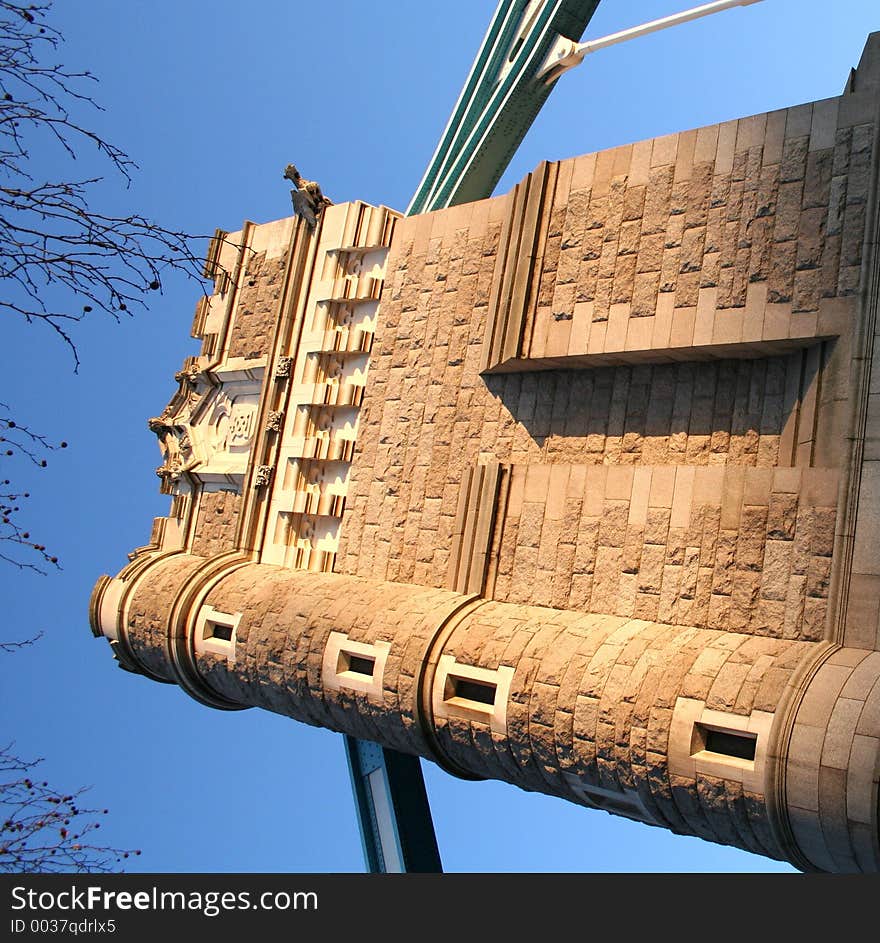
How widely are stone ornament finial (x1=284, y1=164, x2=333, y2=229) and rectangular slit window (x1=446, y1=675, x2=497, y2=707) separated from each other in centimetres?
935

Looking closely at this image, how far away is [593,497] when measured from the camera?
1476cm

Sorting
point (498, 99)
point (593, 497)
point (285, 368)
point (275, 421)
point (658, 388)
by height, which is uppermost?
point (498, 99)

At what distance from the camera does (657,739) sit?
12148mm

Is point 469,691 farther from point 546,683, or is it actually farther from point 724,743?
point 724,743

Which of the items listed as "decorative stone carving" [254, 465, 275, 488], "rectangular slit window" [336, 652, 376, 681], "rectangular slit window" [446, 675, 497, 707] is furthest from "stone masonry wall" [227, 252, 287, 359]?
"rectangular slit window" [446, 675, 497, 707]

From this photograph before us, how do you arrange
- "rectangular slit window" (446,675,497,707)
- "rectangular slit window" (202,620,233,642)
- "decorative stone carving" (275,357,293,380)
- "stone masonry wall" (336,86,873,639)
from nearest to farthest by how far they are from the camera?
"stone masonry wall" (336,86,873,639)
"rectangular slit window" (446,675,497,707)
"rectangular slit window" (202,620,233,642)
"decorative stone carving" (275,357,293,380)

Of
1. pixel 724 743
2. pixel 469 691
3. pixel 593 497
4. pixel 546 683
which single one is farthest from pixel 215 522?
pixel 724 743

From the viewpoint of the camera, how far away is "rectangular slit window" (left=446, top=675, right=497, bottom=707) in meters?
14.5

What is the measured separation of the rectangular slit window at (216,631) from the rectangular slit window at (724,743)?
8.83 m

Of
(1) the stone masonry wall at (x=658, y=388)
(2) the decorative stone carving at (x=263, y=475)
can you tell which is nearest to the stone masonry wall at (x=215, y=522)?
(2) the decorative stone carving at (x=263, y=475)

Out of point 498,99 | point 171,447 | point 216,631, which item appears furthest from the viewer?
point 498,99

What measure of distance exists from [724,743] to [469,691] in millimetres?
3793

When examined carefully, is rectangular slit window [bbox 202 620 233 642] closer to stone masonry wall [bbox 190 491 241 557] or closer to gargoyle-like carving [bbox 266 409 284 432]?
stone masonry wall [bbox 190 491 241 557]

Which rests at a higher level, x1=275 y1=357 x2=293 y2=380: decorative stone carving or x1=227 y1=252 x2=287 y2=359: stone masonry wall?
x1=227 y1=252 x2=287 y2=359: stone masonry wall
